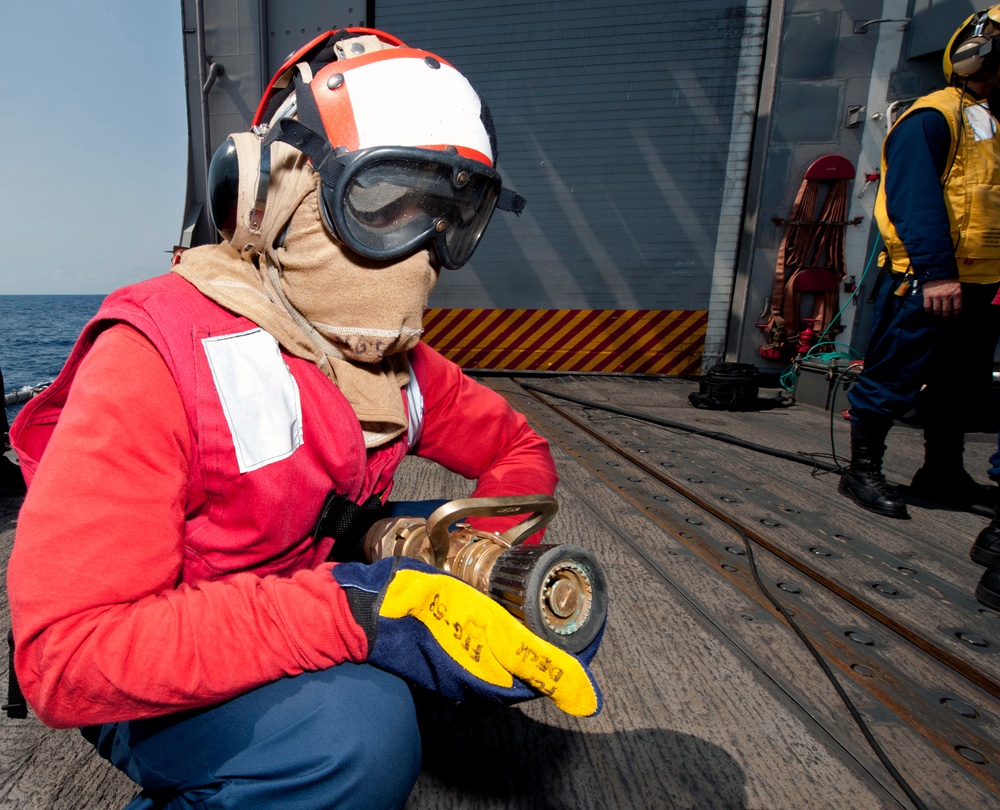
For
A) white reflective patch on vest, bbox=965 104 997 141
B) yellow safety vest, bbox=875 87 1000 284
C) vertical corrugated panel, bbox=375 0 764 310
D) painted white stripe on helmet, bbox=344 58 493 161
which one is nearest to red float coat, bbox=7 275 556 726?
painted white stripe on helmet, bbox=344 58 493 161

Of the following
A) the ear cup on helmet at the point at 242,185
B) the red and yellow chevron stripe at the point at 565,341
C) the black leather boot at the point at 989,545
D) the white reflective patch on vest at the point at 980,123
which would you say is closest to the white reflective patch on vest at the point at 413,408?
the ear cup on helmet at the point at 242,185

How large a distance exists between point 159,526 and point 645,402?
4789mm

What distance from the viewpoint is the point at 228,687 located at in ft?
2.76

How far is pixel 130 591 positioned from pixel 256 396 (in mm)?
330

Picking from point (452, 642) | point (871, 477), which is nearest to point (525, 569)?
point (452, 642)

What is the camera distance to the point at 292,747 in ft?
2.83

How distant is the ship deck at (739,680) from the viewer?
1266 millimetres

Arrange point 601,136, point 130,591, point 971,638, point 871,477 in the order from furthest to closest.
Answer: point 601,136
point 871,477
point 971,638
point 130,591

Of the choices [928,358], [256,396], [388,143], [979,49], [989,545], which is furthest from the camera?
[928,358]

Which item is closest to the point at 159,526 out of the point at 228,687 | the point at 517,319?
the point at 228,687

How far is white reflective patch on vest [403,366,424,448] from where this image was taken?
1410mm

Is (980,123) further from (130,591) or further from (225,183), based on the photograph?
(130,591)

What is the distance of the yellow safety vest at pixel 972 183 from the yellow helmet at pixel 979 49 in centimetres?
9

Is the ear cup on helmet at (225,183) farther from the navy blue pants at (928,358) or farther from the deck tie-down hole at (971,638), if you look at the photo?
the navy blue pants at (928,358)
